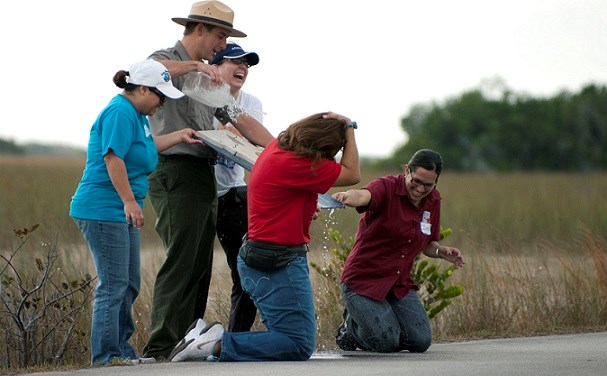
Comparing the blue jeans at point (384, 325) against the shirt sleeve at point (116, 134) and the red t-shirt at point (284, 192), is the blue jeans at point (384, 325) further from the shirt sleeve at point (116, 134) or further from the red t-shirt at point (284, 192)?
the shirt sleeve at point (116, 134)

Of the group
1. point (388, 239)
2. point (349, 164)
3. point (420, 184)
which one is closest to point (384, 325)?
point (388, 239)

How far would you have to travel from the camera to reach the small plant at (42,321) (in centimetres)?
875

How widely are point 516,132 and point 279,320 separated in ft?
200

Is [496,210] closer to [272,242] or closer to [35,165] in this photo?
[35,165]

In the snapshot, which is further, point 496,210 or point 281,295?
point 496,210

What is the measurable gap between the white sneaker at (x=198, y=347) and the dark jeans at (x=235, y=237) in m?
0.95

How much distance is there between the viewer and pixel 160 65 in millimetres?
8047

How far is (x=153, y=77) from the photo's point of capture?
26.2 ft

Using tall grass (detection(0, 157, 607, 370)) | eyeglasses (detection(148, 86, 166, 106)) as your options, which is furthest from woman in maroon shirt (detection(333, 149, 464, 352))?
eyeglasses (detection(148, 86, 166, 106))

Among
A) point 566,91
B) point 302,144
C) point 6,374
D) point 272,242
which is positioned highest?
point 566,91

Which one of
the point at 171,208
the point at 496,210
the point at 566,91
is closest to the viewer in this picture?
the point at 171,208

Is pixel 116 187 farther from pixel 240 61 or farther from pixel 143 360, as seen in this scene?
pixel 240 61

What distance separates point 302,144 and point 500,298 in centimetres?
343

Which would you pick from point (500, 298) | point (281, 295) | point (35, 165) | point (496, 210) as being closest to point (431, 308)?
point (500, 298)
